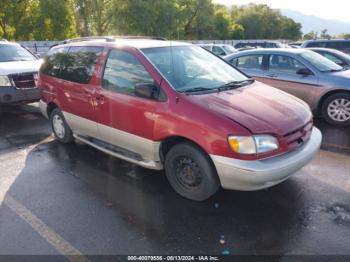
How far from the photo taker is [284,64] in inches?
286

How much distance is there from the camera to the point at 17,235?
3.31 meters

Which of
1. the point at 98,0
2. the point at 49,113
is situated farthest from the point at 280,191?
the point at 98,0

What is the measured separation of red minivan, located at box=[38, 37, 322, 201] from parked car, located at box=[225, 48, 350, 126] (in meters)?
2.76

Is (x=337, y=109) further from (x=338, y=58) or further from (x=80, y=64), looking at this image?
(x=80, y=64)

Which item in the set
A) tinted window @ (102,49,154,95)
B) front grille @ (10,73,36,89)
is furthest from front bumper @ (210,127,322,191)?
front grille @ (10,73,36,89)

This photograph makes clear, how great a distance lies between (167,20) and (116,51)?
45.6 metres

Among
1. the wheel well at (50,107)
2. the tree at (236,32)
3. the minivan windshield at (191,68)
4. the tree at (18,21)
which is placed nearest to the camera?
the minivan windshield at (191,68)

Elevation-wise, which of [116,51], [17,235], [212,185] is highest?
[116,51]

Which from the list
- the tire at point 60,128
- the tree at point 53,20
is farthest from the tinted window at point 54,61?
the tree at point 53,20

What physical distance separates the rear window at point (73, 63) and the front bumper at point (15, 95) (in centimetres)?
196

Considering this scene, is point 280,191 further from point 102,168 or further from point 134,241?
point 102,168

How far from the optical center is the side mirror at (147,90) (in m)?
3.83

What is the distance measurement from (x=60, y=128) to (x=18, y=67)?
311 cm

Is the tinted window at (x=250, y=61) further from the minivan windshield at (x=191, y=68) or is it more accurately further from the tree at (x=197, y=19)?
the tree at (x=197, y=19)
